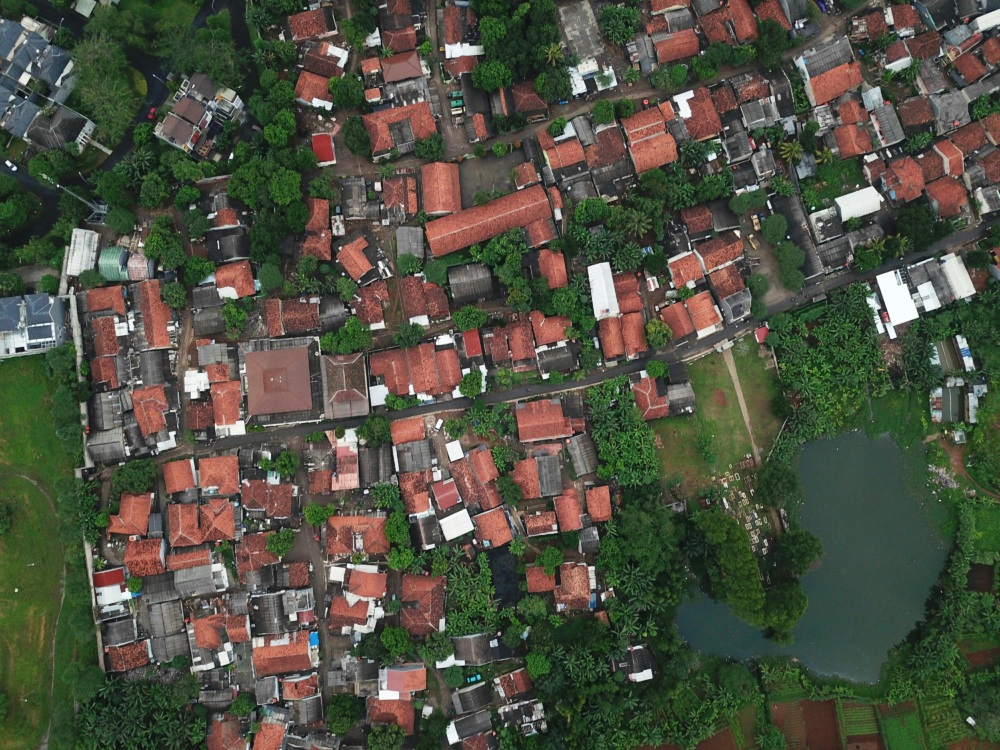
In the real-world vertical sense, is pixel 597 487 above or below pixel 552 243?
below

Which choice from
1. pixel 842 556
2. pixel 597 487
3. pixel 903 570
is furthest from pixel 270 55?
pixel 903 570

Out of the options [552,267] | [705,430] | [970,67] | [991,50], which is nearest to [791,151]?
[970,67]

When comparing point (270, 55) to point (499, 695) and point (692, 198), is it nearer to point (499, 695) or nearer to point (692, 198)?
point (692, 198)

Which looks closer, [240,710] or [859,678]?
[240,710]

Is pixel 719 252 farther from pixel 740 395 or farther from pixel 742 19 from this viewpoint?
pixel 742 19

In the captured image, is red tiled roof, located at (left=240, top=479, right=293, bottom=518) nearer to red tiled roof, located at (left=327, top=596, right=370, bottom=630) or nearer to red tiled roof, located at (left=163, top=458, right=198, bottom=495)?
red tiled roof, located at (left=163, top=458, right=198, bottom=495)

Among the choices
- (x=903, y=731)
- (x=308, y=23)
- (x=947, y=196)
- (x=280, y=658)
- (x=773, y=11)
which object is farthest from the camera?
(x=903, y=731)
